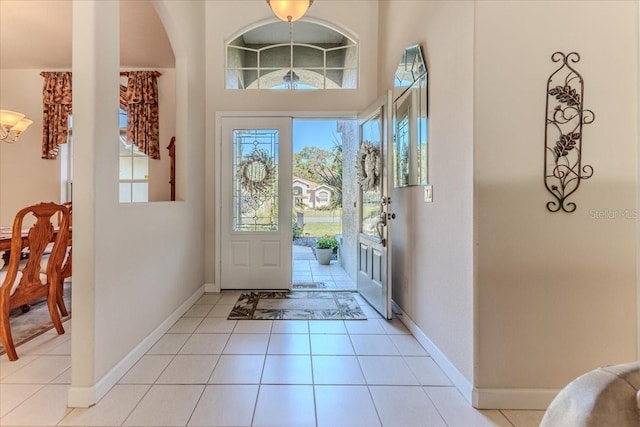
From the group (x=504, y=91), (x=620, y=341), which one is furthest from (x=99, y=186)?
(x=620, y=341)

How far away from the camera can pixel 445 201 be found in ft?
6.68

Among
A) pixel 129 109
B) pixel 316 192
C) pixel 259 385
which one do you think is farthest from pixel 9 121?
pixel 316 192

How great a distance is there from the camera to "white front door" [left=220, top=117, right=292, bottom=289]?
3895 mm

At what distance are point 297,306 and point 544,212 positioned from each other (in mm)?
2480

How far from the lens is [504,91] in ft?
5.45

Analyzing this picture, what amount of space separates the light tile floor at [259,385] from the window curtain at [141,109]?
2633mm

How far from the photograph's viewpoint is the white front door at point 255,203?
3.89 meters

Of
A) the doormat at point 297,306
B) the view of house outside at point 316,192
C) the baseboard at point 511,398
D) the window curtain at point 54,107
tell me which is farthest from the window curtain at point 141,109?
the baseboard at point 511,398

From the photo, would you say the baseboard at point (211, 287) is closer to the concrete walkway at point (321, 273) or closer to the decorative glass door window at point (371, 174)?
the concrete walkway at point (321, 273)

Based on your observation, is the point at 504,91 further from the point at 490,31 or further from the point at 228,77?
the point at 228,77

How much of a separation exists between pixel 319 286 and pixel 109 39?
345cm

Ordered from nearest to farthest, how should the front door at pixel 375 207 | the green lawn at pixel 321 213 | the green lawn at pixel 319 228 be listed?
the front door at pixel 375 207 → the green lawn at pixel 321 213 → the green lawn at pixel 319 228

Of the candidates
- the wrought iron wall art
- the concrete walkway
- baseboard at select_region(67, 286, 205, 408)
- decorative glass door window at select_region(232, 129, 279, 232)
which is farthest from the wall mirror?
baseboard at select_region(67, 286, 205, 408)

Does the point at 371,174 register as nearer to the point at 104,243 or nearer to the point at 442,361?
the point at 442,361
